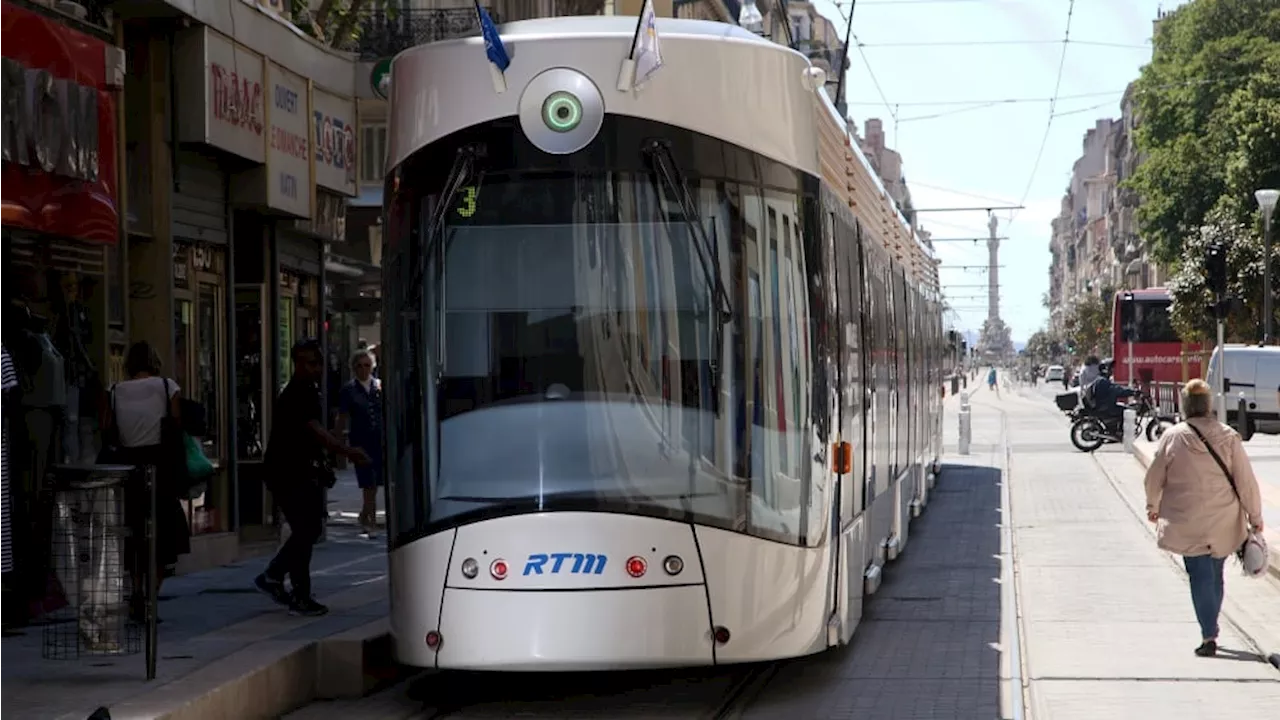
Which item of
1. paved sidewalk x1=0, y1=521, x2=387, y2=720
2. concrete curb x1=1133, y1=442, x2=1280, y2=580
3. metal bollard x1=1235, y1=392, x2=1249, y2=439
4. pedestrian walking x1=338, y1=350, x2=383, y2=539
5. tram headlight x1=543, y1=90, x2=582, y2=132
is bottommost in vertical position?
concrete curb x1=1133, y1=442, x2=1280, y2=580

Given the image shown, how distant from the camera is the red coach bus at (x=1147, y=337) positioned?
203ft

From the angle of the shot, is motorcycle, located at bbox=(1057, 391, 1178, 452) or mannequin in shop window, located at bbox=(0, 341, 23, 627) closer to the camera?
mannequin in shop window, located at bbox=(0, 341, 23, 627)

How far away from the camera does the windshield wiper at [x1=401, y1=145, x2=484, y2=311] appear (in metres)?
9.85

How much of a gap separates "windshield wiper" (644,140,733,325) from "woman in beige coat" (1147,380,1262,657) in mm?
3449

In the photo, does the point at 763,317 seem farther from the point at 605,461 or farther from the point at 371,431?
the point at 371,431

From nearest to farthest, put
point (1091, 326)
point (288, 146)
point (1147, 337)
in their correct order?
point (288, 146) → point (1147, 337) → point (1091, 326)

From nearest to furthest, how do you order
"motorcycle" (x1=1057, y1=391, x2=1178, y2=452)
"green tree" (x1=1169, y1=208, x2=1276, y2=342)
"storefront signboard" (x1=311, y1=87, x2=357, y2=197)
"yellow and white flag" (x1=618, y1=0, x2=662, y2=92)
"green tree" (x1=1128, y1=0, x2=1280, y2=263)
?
"yellow and white flag" (x1=618, y1=0, x2=662, y2=92) → "storefront signboard" (x1=311, y1=87, x2=357, y2=197) → "motorcycle" (x1=1057, y1=391, x2=1178, y2=452) → "green tree" (x1=1169, y1=208, x2=1276, y2=342) → "green tree" (x1=1128, y1=0, x2=1280, y2=263)

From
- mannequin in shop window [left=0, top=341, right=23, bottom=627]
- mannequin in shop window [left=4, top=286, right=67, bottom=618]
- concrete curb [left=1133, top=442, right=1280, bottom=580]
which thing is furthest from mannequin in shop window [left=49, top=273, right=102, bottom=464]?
concrete curb [left=1133, top=442, right=1280, bottom=580]

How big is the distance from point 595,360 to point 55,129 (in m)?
5.09

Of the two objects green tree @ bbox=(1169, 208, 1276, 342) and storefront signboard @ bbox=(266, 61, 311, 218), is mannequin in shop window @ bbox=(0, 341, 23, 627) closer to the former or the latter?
storefront signboard @ bbox=(266, 61, 311, 218)

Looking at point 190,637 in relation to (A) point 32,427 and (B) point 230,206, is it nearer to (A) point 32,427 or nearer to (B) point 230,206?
(A) point 32,427

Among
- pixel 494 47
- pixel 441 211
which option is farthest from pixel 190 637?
pixel 494 47

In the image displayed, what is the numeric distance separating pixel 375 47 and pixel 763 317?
86.7 ft

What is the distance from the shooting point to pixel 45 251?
13805mm
